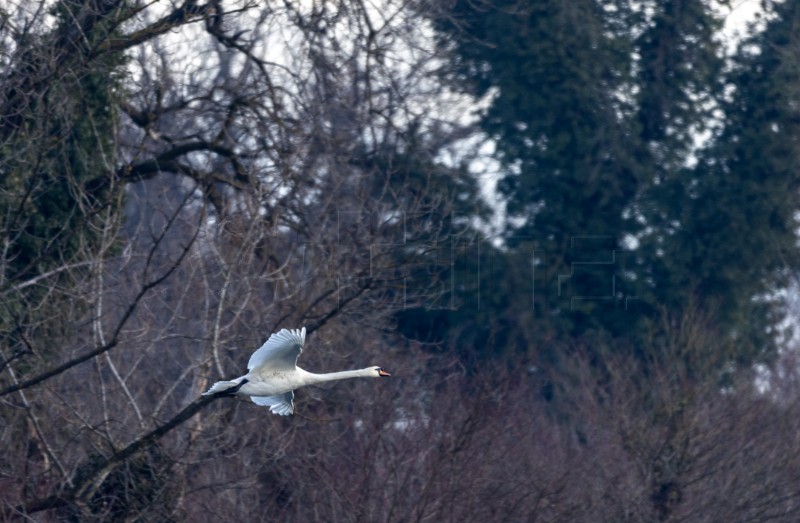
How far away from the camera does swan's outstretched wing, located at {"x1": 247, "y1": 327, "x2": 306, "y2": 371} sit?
28.1 feet

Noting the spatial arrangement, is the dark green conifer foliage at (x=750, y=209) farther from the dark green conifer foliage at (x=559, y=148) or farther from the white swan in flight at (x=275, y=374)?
the white swan in flight at (x=275, y=374)

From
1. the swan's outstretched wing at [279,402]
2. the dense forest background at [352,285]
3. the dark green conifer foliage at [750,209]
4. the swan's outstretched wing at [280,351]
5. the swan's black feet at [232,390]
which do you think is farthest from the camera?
the dark green conifer foliage at [750,209]

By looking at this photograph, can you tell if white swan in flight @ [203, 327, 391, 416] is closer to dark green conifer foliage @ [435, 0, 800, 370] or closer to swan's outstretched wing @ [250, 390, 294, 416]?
swan's outstretched wing @ [250, 390, 294, 416]

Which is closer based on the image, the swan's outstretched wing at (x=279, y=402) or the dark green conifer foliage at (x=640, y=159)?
the swan's outstretched wing at (x=279, y=402)

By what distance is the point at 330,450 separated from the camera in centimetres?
1246

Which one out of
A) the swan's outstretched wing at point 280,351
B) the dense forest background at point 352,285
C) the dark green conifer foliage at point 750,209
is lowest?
the dark green conifer foliage at point 750,209

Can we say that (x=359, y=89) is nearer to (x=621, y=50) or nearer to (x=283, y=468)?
(x=283, y=468)

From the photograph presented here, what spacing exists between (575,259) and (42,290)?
13260 mm

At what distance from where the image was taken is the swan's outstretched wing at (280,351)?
8.58 meters

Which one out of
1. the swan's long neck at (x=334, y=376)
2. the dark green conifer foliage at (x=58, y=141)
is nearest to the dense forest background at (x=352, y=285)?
the dark green conifer foliage at (x=58, y=141)

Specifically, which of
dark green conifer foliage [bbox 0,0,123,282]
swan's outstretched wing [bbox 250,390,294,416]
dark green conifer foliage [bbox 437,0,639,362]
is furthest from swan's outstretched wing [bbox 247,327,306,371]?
dark green conifer foliage [bbox 437,0,639,362]

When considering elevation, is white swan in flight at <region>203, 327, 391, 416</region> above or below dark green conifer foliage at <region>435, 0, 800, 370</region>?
above

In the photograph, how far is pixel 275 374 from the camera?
885cm

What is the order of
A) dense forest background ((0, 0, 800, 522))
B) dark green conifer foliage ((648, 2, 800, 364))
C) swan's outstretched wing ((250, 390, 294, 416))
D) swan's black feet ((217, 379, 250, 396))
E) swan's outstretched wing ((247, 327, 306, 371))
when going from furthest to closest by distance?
dark green conifer foliage ((648, 2, 800, 364)) < dense forest background ((0, 0, 800, 522)) < swan's outstretched wing ((250, 390, 294, 416)) < swan's black feet ((217, 379, 250, 396)) < swan's outstretched wing ((247, 327, 306, 371))
